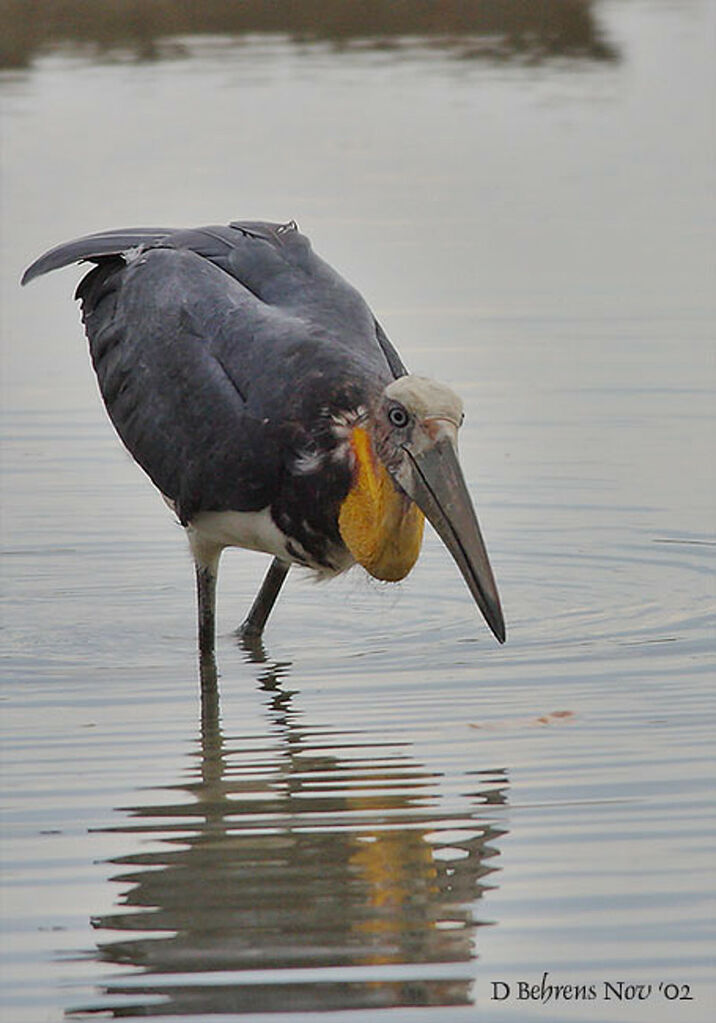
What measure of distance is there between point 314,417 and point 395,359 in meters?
0.67

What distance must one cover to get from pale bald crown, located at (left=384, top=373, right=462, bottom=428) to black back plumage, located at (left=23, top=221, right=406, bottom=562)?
440 mm

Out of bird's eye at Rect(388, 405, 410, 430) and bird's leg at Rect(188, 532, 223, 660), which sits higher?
bird's eye at Rect(388, 405, 410, 430)

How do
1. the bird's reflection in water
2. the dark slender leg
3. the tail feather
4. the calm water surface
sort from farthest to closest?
the tail feather, the dark slender leg, the calm water surface, the bird's reflection in water

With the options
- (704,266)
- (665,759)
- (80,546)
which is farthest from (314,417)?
(704,266)

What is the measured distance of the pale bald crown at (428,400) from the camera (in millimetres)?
6273

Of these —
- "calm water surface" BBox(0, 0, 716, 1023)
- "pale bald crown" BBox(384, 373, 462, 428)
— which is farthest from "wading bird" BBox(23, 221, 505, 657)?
"calm water surface" BBox(0, 0, 716, 1023)

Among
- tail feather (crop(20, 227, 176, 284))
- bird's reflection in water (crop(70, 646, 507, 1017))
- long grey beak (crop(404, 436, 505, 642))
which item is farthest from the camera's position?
tail feather (crop(20, 227, 176, 284))

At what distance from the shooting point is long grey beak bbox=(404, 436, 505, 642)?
6266mm

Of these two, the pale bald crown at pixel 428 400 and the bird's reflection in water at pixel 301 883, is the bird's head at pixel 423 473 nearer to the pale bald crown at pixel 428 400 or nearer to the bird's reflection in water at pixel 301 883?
the pale bald crown at pixel 428 400

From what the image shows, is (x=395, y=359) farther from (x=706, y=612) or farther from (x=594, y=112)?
(x=594, y=112)

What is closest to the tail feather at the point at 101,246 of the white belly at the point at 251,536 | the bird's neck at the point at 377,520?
the white belly at the point at 251,536

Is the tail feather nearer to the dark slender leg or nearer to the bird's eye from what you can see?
the dark slender leg

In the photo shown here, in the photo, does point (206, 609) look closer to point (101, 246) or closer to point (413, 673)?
point (413, 673)

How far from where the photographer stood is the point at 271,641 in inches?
306
